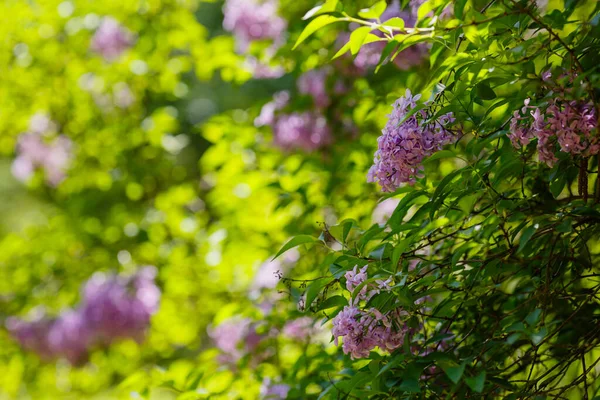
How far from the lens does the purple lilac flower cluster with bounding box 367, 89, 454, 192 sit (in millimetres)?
918

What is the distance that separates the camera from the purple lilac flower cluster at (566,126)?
81 cm

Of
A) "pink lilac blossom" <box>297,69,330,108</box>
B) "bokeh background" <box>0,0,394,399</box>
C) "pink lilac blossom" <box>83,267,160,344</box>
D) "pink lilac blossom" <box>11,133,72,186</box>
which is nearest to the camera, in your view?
"pink lilac blossom" <box>297,69,330,108</box>

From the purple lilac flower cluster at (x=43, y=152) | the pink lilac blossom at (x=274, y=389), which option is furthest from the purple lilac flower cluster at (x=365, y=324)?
the purple lilac flower cluster at (x=43, y=152)

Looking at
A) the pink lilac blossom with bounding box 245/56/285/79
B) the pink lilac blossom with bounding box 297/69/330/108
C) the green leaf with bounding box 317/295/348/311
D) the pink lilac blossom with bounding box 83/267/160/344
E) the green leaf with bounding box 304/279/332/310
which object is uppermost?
the green leaf with bounding box 304/279/332/310

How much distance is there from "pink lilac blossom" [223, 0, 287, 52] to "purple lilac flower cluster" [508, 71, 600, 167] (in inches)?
58.4

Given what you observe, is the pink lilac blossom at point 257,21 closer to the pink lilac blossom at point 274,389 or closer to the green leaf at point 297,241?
the pink lilac blossom at point 274,389

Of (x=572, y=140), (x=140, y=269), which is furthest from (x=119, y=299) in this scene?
(x=572, y=140)

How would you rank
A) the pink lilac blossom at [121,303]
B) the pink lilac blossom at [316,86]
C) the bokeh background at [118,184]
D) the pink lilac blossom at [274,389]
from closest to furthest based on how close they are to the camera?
the pink lilac blossom at [274,389] → the pink lilac blossom at [316,86] → the bokeh background at [118,184] → the pink lilac blossom at [121,303]

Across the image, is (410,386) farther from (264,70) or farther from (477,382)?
(264,70)

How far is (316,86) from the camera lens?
1980 millimetres

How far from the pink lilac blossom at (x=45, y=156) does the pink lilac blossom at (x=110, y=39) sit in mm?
445

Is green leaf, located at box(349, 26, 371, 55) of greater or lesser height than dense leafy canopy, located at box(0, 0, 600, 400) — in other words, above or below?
above

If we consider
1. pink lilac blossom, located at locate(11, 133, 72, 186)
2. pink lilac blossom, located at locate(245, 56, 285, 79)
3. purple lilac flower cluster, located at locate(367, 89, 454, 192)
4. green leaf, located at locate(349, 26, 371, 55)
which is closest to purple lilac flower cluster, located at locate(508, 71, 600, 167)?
purple lilac flower cluster, located at locate(367, 89, 454, 192)

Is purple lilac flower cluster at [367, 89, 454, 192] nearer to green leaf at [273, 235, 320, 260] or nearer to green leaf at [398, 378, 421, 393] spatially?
green leaf at [273, 235, 320, 260]
